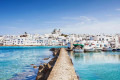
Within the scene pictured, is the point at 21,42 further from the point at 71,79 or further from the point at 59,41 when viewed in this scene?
the point at 71,79

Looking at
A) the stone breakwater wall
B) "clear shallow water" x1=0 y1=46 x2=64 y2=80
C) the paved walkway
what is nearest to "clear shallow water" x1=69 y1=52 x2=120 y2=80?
the stone breakwater wall

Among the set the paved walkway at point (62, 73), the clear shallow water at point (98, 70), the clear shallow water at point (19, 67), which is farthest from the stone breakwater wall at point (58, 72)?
the clear shallow water at point (98, 70)

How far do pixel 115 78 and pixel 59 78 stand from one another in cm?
768

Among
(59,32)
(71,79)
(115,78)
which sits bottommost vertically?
(115,78)

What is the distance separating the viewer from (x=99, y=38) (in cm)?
8306

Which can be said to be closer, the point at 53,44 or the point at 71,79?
the point at 71,79

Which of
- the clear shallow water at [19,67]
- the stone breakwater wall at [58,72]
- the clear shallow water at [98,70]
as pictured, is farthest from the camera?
the clear shallow water at [19,67]

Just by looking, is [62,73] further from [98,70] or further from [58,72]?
[98,70]

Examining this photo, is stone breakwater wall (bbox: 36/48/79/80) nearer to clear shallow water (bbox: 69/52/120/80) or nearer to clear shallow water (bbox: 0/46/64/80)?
clear shallow water (bbox: 0/46/64/80)

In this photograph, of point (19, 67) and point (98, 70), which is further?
point (19, 67)

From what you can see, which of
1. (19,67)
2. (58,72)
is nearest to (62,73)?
(58,72)

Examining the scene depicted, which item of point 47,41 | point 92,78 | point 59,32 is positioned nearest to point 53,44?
point 47,41

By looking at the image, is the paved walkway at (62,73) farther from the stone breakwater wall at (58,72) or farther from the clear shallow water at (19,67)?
the clear shallow water at (19,67)

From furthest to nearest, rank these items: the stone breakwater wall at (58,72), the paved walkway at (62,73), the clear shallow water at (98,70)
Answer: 1. the clear shallow water at (98,70)
2. the stone breakwater wall at (58,72)
3. the paved walkway at (62,73)
